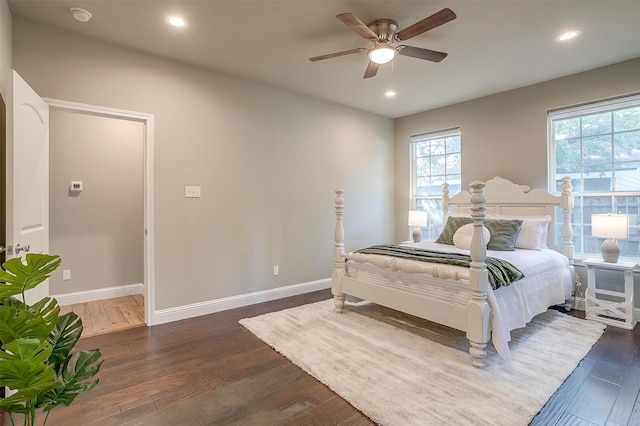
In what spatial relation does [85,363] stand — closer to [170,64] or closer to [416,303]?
[416,303]

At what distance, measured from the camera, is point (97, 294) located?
4055mm

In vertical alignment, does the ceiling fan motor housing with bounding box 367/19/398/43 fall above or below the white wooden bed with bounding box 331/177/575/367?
above

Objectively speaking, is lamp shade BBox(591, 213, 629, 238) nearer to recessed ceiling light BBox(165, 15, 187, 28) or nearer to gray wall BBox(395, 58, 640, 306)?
gray wall BBox(395, 58, 640, 306)

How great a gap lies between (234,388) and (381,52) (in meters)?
2.70

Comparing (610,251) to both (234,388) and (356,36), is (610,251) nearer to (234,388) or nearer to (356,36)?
(356,36)

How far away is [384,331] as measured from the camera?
2.94 meters

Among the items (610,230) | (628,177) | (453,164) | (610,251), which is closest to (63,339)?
(610,230)

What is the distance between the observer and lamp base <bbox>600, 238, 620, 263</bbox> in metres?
3.13

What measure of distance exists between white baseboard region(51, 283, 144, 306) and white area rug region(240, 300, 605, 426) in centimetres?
210

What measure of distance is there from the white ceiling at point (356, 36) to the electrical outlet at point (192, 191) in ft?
4.33

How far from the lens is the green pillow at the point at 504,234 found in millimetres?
3410

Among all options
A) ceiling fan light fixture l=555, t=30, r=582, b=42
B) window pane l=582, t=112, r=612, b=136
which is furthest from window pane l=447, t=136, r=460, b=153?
ceiling fan light fixture l=555, t=30, r=582, b=42

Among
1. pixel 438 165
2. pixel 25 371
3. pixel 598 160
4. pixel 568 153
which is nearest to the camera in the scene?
pixel 25 371

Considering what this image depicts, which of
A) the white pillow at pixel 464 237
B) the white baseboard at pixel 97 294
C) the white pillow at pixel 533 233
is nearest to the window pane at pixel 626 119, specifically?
the white pillow at pixel 533 233
